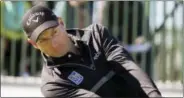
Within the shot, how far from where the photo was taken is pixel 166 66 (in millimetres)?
7344

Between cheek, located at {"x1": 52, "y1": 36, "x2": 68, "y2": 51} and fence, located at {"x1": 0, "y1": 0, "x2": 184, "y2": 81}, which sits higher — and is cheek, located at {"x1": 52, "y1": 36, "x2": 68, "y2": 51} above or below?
below

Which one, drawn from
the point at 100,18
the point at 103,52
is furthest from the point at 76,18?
the point at 103,52

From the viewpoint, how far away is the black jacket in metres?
3.14

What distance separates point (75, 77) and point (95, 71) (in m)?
0.11

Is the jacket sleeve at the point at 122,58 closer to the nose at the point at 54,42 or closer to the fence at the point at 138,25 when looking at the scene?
the nose at the point at 54,42

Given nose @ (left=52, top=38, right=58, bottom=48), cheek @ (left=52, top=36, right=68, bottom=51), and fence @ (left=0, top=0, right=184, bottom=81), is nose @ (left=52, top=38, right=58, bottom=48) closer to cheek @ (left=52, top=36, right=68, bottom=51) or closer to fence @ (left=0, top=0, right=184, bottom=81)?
cheek @ (left=52, top=36, right=68, bottom=51)

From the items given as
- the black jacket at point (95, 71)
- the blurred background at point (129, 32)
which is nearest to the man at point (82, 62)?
the black jacket at point (95, 71)

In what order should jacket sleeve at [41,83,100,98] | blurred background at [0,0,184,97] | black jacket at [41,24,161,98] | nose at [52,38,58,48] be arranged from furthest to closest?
blurred background at [0,0,184,97] → jacket sleeve at [41,83,100,98] → black jacket at [41,24,161,98] → nose at [52,38,58,48]

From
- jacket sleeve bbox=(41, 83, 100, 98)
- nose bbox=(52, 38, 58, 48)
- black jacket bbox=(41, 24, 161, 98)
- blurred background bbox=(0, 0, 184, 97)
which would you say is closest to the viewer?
nose bbox=(52, 38, 58, 48)

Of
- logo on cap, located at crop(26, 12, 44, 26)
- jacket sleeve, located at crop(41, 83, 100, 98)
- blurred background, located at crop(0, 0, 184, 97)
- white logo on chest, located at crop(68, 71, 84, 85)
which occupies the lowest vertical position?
jacket sleeve, located at crop(41, 83, 100, 98)

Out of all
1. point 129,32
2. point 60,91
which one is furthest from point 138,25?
point 60,91

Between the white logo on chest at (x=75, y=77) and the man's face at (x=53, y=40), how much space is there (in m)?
0.14

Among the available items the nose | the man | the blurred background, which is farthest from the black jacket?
the blurred background

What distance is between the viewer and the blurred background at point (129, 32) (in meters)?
7.13
